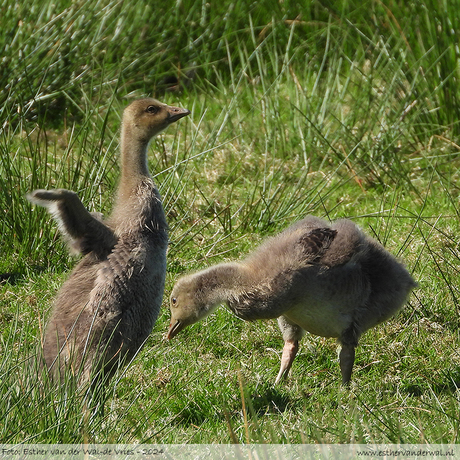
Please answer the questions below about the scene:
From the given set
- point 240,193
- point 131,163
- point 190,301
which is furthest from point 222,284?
point 240,193

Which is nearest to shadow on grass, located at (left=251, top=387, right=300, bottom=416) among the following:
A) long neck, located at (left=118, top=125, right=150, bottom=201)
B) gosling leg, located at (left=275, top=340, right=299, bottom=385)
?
gosling leg, located at (left=275, top=340, right=299, bottom=385)

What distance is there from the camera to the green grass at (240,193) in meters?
4.08

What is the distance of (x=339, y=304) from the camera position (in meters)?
4.59

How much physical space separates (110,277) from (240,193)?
3312 millimetres

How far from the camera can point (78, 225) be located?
465cm

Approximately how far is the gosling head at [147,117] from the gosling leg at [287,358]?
5.30ft

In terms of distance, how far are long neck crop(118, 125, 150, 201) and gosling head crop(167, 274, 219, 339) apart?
0.72 metres

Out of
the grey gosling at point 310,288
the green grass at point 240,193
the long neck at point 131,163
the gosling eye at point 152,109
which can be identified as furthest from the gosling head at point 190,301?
the gosling eye at point 152,109

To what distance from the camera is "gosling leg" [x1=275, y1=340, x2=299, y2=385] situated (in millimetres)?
4793

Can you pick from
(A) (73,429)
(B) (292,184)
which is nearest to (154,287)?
(A) (73,429)

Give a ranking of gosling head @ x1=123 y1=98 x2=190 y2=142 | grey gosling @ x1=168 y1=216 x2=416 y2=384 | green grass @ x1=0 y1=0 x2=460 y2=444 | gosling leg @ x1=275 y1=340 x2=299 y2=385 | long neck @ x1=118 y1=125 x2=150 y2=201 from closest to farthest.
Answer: green grass @ x1=0 y1=0 x2=460 y2=444 → grey gosling @ x1=168 y1=216 x2=416 y2=384 → gosling leg @ x1=275 y1=340 x2=299 y2=385 → long neck @ x1=118 y1=125 x2=150 y2=201 → gosling head @ x1=123 y1=98 x2=190 y2=142

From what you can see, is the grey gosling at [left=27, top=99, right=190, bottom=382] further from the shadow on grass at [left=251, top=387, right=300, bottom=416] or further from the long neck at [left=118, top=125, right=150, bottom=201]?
the shadow on grass at [left=251, top=387, right=300, bottom=416]

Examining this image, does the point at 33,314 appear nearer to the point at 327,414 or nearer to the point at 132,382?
the point at 132,382

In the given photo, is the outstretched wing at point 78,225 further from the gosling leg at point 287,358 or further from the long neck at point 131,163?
the gosling leg at point 287,358
